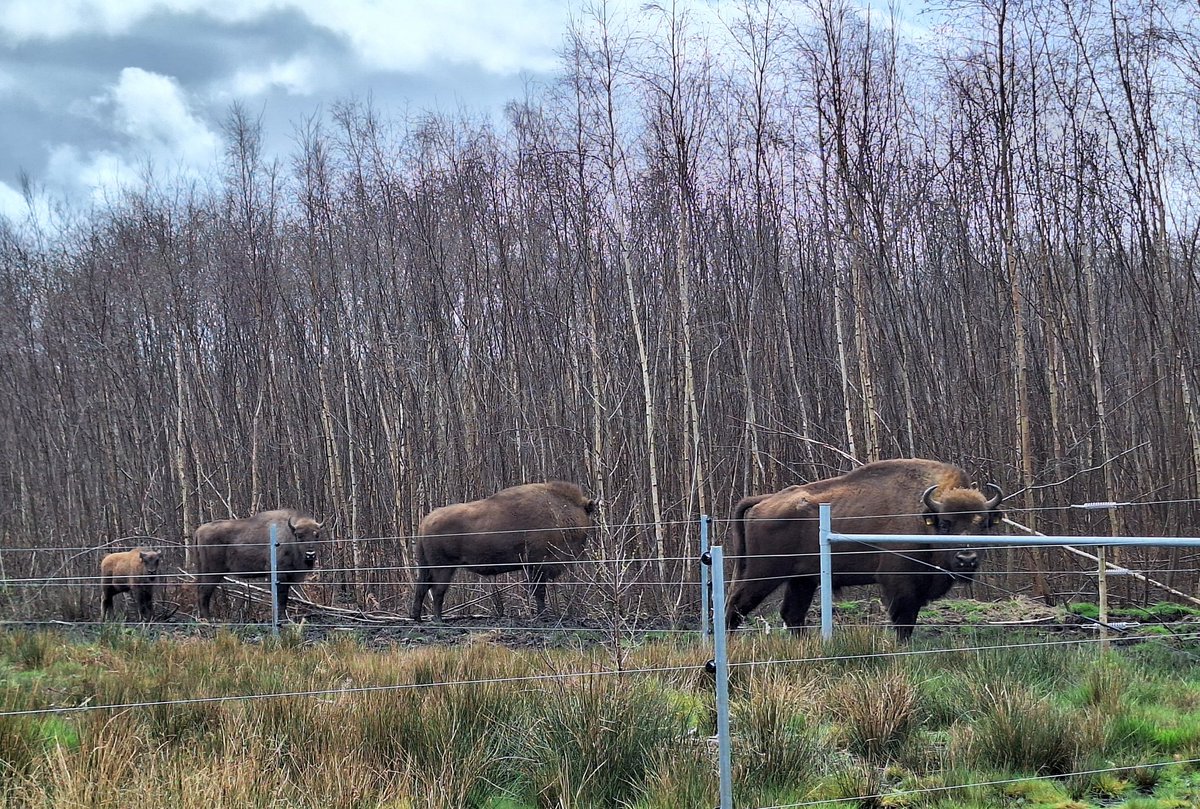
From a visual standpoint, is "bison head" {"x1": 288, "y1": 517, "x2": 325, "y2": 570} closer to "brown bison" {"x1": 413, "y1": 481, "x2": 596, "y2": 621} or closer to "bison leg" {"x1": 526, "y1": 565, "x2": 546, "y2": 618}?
"brown bison" {"x1": 413, "y1": 481, "x2": 596, "y2": 621}

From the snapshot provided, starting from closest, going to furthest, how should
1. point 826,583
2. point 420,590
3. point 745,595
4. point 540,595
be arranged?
point 826,583, point 745,595, point 420,590, point 540,595

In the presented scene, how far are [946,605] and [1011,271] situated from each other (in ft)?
13.7

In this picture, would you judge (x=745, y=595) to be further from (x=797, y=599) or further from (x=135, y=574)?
(x=135, y=574)

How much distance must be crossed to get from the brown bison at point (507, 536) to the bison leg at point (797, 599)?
156 inches

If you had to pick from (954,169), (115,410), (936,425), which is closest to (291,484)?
(115,410)

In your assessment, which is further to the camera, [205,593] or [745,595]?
[205,593]

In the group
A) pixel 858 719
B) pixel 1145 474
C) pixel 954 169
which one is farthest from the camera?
pixel 954 169

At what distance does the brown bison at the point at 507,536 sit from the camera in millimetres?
13508

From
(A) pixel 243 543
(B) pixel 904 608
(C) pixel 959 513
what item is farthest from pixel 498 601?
(C) pixel 959 513

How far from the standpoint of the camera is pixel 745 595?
10172mm

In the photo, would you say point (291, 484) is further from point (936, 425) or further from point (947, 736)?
point (947, 736)

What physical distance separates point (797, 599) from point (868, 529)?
1.05 m

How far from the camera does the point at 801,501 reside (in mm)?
9992

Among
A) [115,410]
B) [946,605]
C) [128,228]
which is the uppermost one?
A: [128,228]
